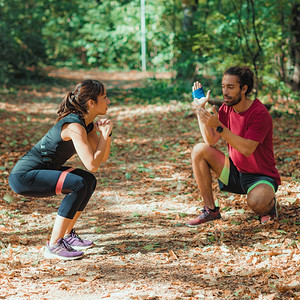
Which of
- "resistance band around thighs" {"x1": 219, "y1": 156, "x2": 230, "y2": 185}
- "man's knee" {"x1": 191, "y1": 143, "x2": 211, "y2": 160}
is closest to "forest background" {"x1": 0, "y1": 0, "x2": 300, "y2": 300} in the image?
"resistance band around thighs" {"x1": 219, "y1": 156, "x2": 230, "y2": 185}

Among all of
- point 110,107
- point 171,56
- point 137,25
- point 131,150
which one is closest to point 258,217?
point 131,150

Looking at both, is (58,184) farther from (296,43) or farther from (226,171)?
(296,43)

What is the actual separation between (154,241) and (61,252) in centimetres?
82

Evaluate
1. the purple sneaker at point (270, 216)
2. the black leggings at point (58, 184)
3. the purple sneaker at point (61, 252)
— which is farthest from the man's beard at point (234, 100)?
the purple sneaker at point (61, 252)

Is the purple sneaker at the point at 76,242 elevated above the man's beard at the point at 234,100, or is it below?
below

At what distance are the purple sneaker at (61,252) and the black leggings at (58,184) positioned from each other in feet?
0.79

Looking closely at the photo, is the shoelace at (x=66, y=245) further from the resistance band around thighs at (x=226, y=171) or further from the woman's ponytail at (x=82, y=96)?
the resistance band around thighs at (x=226, y=171)

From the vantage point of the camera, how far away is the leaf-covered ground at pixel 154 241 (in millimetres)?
2879

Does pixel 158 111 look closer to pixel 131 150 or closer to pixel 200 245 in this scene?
pixel 131 150

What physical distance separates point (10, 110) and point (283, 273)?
9.01 meters

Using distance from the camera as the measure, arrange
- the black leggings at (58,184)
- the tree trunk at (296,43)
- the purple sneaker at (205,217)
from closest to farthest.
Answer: the black leggings at (58,184)
the purple sneaker at (205,217)
the tree trunk at (296,43)

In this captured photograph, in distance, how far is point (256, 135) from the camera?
12.4ft

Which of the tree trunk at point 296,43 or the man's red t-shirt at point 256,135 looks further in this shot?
the tree trunk at point 296,43

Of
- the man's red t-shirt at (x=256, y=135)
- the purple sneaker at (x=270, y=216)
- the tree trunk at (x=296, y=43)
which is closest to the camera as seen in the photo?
the man's red t-shirt at (x=256, y=135)
